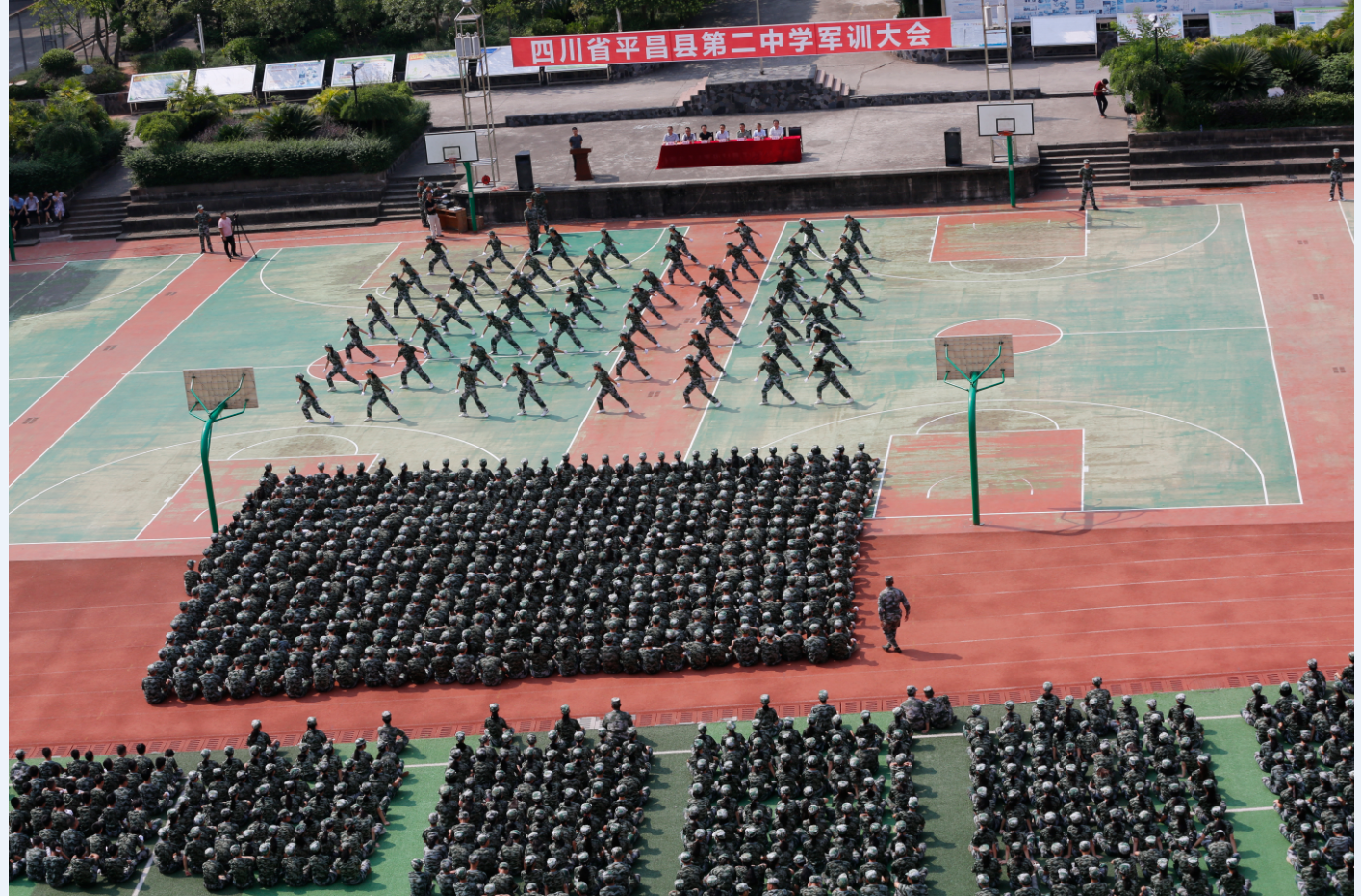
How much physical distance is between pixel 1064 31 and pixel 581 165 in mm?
24028

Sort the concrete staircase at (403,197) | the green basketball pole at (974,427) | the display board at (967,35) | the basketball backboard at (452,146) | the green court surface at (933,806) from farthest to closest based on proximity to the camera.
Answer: the display board at (967,35)
the concrete staircase at (403,197)
the basketball backboard at (452,146)
the green basketball pole at (974,427)
the green court surface at (933,806)

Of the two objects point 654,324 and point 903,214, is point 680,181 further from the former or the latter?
point 654,324

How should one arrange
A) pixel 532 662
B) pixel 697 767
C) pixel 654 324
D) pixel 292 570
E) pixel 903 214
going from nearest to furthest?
pixel 697 767
pixel 532 662
pixel 292 570
pixel 654 324
pixel 903 214

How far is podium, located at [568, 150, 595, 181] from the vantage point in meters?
63.9

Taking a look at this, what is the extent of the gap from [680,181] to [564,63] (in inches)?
486

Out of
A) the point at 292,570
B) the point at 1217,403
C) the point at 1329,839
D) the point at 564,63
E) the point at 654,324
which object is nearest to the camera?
the point at 1329,839

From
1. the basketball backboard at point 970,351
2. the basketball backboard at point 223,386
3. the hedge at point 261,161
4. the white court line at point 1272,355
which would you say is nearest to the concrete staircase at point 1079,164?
the white court line at point 1272,355

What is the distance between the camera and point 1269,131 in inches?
2370

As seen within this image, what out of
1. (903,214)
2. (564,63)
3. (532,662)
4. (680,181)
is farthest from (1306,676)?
(564,63)

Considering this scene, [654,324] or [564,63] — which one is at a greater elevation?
[564,63]

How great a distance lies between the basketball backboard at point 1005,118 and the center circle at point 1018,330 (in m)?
12.6

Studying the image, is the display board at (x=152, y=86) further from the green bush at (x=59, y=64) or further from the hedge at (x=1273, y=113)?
the hedge at (x=1273, y=113)

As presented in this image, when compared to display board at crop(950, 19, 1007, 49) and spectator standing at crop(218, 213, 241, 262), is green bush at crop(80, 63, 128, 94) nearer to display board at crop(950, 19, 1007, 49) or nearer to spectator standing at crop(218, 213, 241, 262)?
spectator standing at crop(218, 213, 241, 262)

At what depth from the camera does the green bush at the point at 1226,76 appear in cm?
Result: 6184
